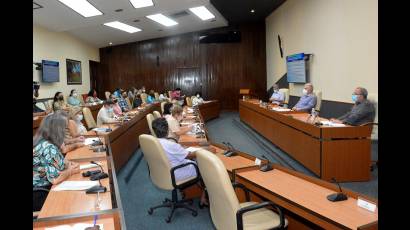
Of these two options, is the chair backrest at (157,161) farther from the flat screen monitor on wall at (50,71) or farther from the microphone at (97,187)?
the flat screen monitor on wall at (50,71)

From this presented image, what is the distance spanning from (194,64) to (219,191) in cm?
1286

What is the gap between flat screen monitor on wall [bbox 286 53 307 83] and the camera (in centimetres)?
887

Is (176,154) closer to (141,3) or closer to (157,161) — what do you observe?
(157,161)

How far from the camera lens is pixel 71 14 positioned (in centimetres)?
807

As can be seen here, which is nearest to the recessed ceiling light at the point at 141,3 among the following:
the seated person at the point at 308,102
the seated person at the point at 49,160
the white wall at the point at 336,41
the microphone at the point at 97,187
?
the white wall at the point at 336,41

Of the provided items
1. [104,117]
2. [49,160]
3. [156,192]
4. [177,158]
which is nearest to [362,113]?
[177,158]

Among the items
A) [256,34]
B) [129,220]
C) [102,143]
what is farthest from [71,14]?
[256,34]

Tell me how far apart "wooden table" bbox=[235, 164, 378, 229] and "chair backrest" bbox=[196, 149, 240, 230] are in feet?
1.13

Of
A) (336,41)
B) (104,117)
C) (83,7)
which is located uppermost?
(83,7)

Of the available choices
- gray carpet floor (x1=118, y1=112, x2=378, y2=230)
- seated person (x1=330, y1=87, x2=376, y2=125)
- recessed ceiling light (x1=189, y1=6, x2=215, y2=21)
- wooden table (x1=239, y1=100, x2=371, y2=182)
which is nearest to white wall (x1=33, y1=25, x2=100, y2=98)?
recessed ceiling light (x1=189, y1=6, x2=215, y2=21)

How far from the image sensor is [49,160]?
252cm

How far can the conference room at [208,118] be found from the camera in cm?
217

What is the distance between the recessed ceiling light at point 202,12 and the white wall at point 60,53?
4.24m
